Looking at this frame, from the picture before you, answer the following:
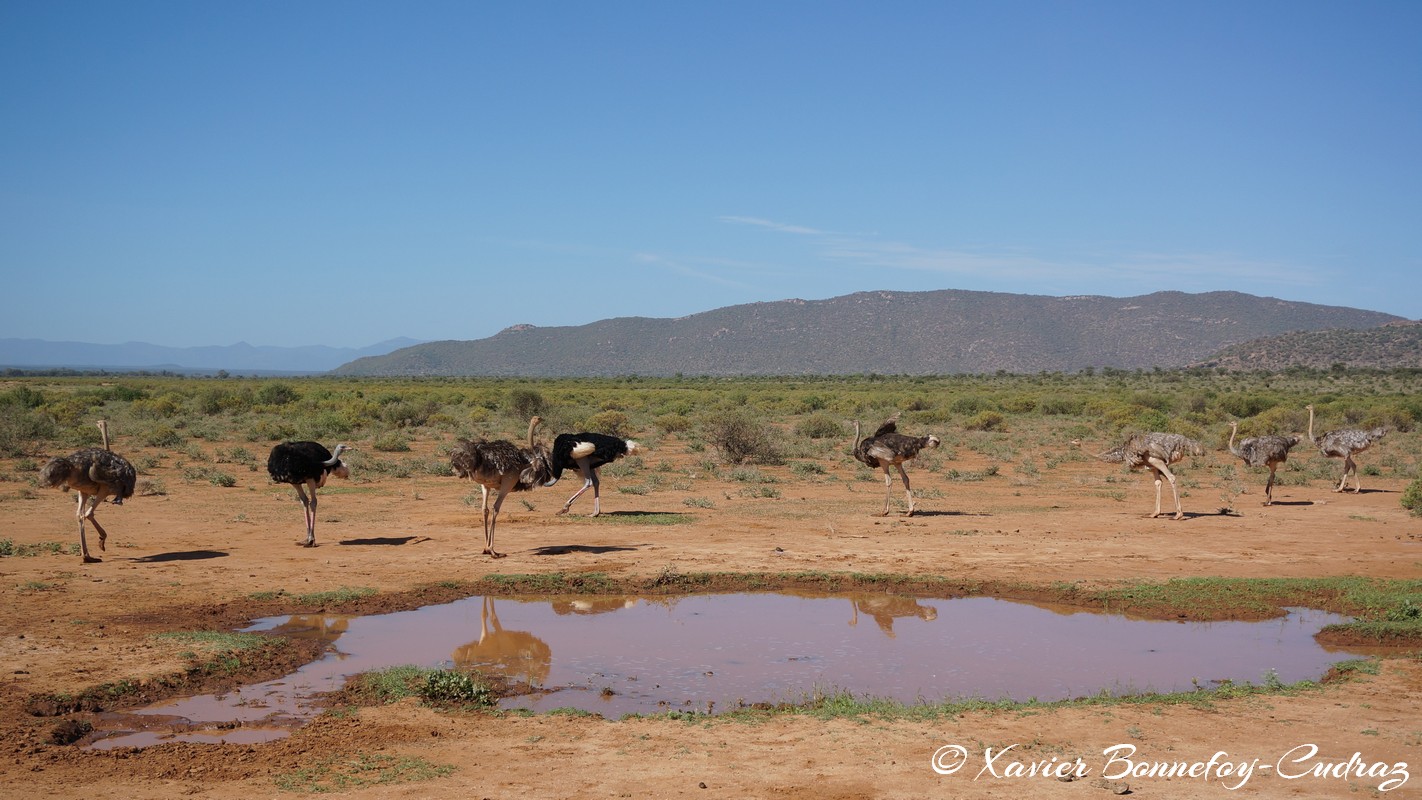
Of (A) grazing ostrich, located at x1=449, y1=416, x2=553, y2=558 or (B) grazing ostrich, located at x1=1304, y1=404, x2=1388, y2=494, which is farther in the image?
(B) grazing ostrich, located at x1=1304, y1=404, x2=1388, y2=494

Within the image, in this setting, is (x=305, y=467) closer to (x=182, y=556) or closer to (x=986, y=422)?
(x=182, y=556)

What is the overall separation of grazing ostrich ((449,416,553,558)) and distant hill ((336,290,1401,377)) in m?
108

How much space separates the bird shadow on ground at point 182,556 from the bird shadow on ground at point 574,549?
4396mm

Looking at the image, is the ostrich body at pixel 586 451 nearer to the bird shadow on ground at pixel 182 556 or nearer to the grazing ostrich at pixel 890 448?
the grazing ostrich at pixel 890 448

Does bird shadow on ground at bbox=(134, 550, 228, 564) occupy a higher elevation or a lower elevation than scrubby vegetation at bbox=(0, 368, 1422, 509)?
lower

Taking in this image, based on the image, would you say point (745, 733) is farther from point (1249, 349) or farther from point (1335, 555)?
point (1249, 349)

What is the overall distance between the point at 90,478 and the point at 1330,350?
371 feet

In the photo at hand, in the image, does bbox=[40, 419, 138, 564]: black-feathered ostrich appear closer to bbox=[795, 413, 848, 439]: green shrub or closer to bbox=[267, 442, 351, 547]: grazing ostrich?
bbox=[267, 442, 351, 547]: grazing ostrich

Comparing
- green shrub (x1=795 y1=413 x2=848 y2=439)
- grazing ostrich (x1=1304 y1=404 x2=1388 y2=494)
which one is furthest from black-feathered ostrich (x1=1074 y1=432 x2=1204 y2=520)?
green shrub (x1=795 y1=413 x2=848 y2=439)

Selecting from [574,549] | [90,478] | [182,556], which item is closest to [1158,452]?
[574,549]

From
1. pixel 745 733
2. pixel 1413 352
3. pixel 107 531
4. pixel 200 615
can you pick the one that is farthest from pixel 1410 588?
pixel 1413 352

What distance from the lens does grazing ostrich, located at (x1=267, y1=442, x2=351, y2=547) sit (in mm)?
14742

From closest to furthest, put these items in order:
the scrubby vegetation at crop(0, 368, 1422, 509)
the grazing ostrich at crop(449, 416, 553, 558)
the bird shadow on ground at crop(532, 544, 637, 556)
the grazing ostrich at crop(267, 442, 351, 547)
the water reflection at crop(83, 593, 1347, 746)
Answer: the water reflection at crop(83, 593, 1347, 746)
the grazing ostrich at crop(449, 416, 553, 558)
the grazing ostrich at crop(267, 442, 351, 547)
the bird shadow on ground at crop(532, 544, 637, 556)
the scrubby vegetation at crop(0, 368, 1422, 509)

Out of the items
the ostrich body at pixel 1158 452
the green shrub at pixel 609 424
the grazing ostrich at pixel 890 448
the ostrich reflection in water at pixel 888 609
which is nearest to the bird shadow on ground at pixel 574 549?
the ostrich reflection in water at pixel 888 609
